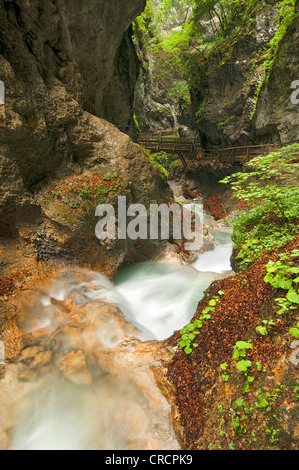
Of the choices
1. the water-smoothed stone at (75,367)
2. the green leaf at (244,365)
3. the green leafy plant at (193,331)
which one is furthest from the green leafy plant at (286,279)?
the water-smoothed stone at (75,367)

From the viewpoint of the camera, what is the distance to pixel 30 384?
3844 mm

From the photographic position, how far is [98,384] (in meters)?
3.79

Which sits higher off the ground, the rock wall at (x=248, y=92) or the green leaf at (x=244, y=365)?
the rock wall at (x=248, y=92)

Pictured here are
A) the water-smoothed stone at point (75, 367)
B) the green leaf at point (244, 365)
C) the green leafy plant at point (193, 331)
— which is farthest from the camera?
the water-smoothed stone at point (75, 367)

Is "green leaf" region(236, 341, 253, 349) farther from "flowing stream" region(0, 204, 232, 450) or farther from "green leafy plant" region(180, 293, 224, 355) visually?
"flowing stream" region(0, 204, 232, 450)

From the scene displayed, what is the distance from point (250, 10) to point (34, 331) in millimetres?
22361

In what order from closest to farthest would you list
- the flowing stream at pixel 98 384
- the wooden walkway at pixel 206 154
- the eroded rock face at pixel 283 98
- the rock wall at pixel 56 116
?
the flowing stream at pixel 98 384 < the rock wall at pixel 56 116 < the eroded rock face at pixel 283 98 < the wooden walkway at pixel 206 154

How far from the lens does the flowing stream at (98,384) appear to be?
3.11 metres

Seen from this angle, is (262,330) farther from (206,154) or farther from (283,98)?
(206,154)

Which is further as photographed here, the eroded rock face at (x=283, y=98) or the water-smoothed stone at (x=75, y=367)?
the eroded rock face at (x=283, y=98)

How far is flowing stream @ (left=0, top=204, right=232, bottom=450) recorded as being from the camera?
3105mm

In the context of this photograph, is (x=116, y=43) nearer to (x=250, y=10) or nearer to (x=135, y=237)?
(x=135, y=237)

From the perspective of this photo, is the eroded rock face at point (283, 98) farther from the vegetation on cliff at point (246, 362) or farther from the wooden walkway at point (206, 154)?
the vegetation on cliff at point (246, 362)

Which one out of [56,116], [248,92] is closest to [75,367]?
[56,116]
